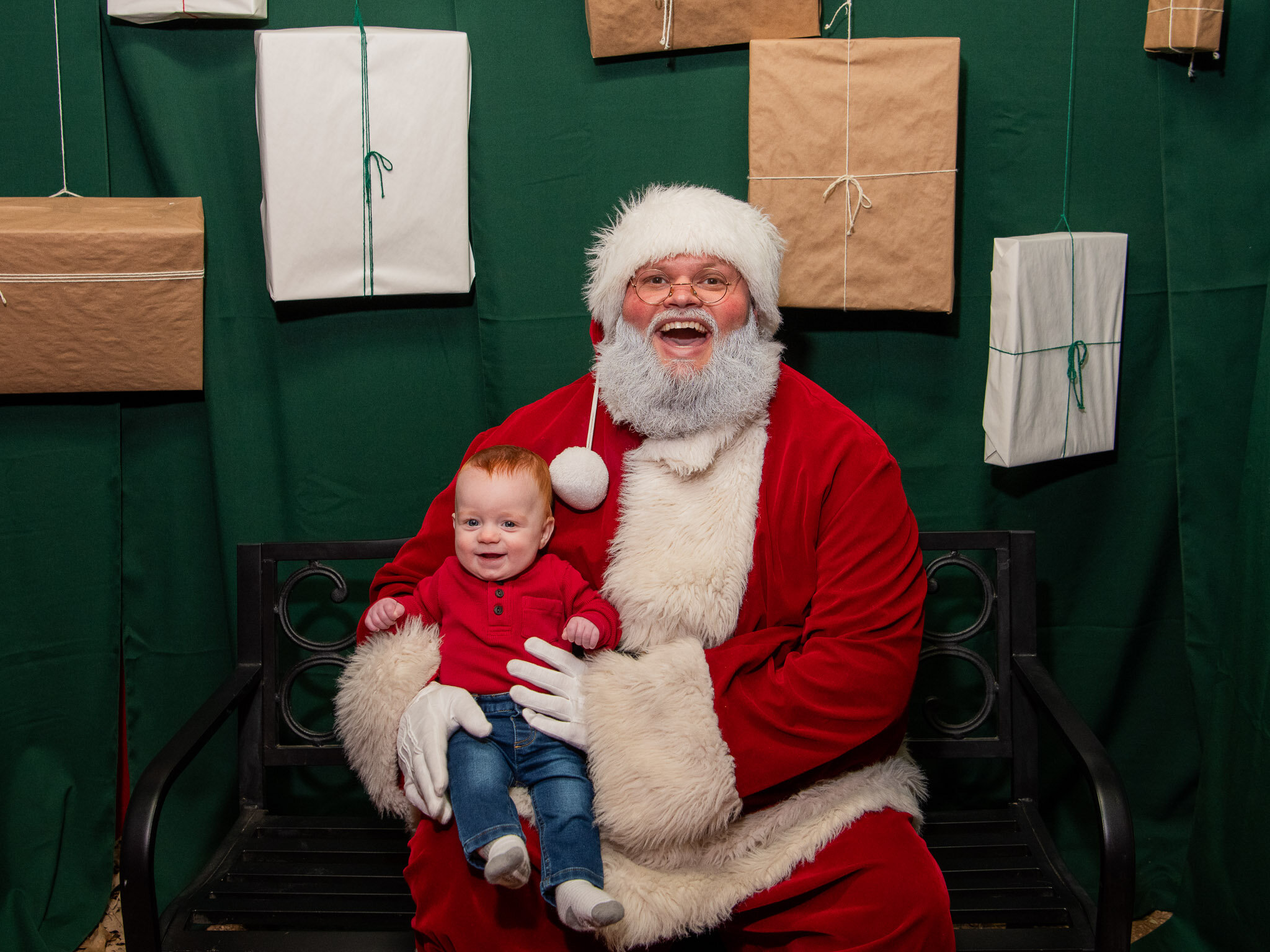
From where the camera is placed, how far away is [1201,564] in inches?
89.6

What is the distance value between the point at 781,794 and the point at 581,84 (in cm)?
150

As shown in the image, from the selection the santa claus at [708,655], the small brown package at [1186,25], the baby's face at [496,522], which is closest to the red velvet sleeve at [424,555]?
the santa claus at [708,655]

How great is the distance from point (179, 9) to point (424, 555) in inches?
47.6

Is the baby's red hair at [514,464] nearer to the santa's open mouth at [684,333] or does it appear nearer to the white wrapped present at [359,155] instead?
the santa's open mouth at [684,333]

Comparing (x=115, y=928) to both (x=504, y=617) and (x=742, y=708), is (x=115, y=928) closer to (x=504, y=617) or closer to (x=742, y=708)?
(x=504, y=617)

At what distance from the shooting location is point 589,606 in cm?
172

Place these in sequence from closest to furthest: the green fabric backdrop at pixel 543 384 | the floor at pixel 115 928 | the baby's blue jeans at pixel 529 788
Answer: the baby's blue jeans at pixel 529 788, the green fabric backdrop at pixel 543 384, the floor at pixel 115 928

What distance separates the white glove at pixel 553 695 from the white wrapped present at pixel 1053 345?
1070 millimetres

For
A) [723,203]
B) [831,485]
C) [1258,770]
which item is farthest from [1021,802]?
[723,203]

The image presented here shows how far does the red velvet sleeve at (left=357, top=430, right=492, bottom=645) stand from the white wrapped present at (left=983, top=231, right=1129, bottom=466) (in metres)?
1.16

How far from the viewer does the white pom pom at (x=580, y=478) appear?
1806 millimetres

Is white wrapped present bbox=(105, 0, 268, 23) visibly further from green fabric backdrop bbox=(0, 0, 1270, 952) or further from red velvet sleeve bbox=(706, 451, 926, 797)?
red velvet sleeve bbox=(706, 451, 926, 797)

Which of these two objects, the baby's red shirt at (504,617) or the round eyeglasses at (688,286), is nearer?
the baby's red shirt at (504,617)

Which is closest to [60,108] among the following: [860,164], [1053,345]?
[860,164]
